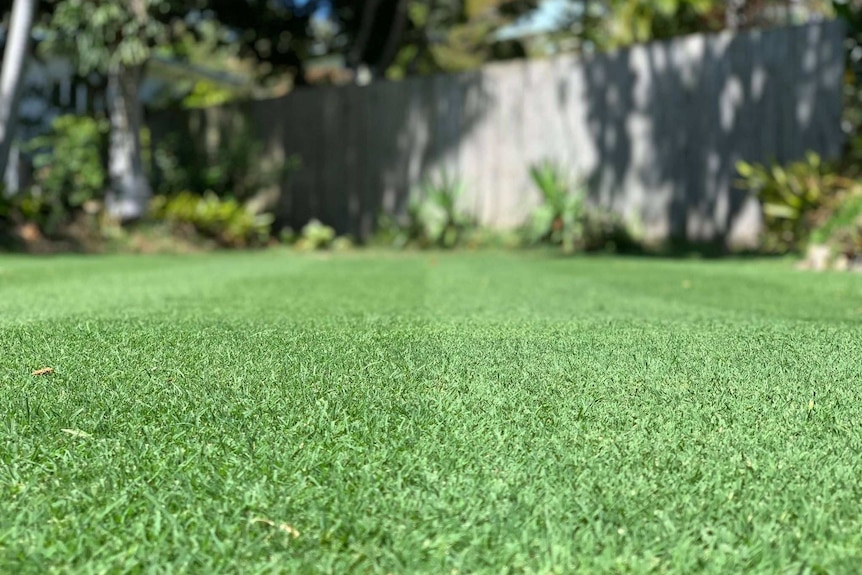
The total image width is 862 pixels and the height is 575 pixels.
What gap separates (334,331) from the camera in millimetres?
2977

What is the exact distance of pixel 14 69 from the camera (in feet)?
32.1

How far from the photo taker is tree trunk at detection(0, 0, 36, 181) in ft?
32.0

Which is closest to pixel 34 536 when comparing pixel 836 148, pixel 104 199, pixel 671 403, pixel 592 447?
pixel 592 447

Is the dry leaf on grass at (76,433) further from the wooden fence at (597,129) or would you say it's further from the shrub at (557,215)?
the wooden fence at (597,129)

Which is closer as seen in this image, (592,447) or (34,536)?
(34,536)

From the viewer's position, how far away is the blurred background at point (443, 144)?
856cm

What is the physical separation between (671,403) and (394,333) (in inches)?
47.0

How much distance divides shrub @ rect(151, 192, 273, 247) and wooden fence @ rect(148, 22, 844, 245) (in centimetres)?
168

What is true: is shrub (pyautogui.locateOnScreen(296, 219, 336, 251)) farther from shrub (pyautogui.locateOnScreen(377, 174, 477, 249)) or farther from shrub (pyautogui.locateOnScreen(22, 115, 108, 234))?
shrub (pyautogui.locateOnScreen(22, 115, 108, 234))

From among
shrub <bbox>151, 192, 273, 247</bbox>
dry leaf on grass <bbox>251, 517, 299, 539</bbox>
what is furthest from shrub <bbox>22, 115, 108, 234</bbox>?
dry leaf on grass <bbox>251, 517, 299, 539</bbox>

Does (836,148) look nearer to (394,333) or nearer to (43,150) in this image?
(394,333)

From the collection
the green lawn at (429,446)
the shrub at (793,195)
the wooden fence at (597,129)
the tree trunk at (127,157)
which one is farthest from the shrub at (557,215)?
the green lawn at (429,446)

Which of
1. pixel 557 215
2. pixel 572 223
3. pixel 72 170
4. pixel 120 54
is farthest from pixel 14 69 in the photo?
pixel 572 223

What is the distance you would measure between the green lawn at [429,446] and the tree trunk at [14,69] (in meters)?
7.83
